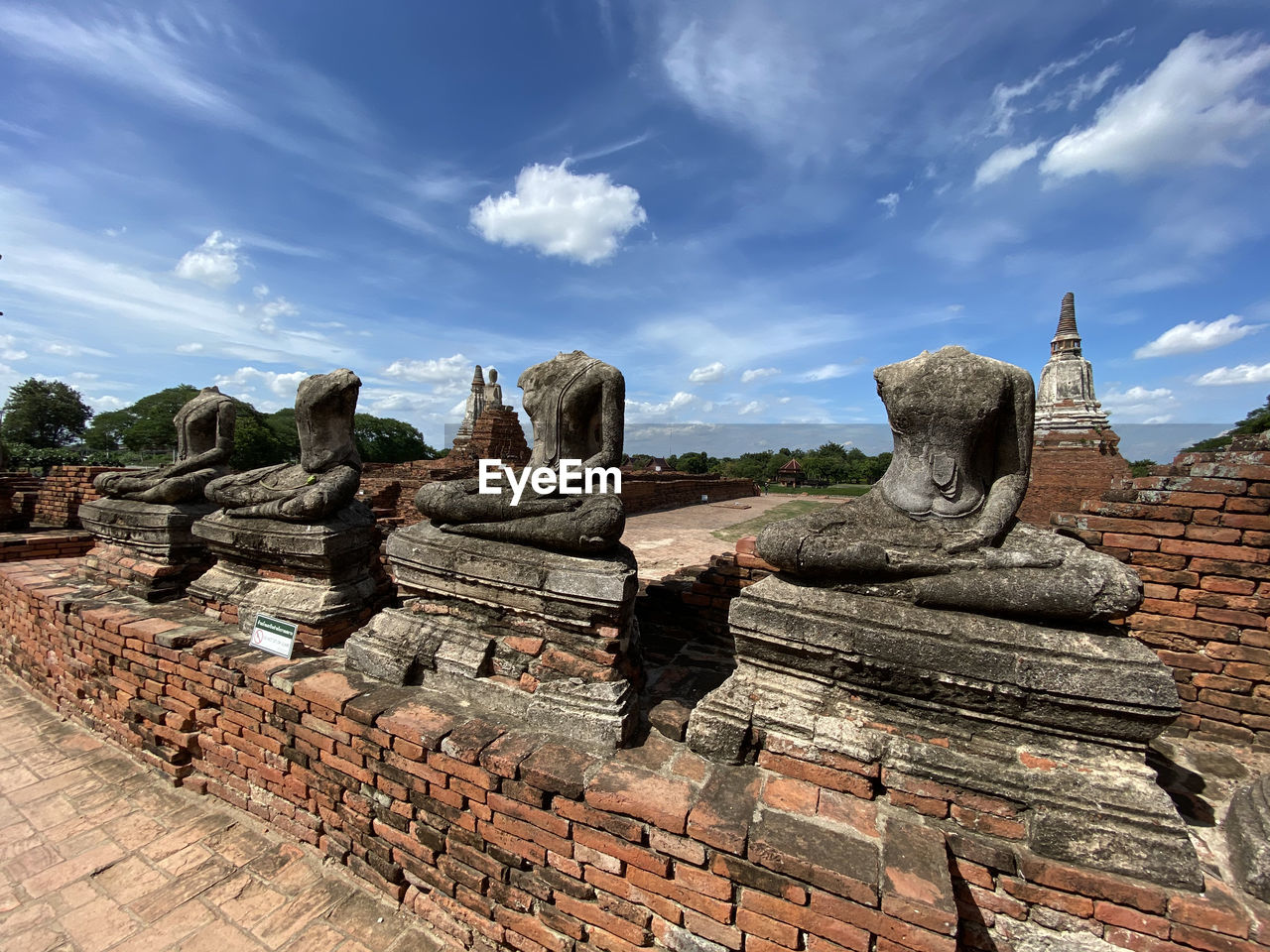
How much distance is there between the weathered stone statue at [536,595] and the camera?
101 inches

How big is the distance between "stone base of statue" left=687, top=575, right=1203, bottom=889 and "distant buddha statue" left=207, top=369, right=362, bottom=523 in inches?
121

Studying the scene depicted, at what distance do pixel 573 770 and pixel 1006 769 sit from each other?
5.52ft

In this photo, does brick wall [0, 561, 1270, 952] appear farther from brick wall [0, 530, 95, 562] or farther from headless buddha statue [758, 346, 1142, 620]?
brick wall [0, 530, 95, 562]

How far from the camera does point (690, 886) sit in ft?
6.50

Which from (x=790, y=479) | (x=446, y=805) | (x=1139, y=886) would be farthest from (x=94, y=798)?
(x=790, y=479)

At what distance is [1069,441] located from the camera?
34.7 ft

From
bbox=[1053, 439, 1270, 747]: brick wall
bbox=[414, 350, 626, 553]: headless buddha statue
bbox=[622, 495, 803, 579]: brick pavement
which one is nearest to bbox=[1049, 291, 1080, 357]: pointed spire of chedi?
bbox=[622, 495, 803, 579]: brick pavement

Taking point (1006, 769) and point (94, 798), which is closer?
point (1006, 769)

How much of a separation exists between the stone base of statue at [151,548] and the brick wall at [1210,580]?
690 centimetres

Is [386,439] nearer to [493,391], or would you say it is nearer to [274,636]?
[493,391]

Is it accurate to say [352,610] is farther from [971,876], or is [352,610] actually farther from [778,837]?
[971,876]

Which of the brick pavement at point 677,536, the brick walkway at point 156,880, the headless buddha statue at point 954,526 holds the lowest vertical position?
the brick walkway at point 156,880

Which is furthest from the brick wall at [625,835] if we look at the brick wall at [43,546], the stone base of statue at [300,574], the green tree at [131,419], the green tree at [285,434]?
the green tree at [131,419]

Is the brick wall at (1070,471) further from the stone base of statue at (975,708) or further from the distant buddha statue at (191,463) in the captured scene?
the distant buddha statue at (191,463)
